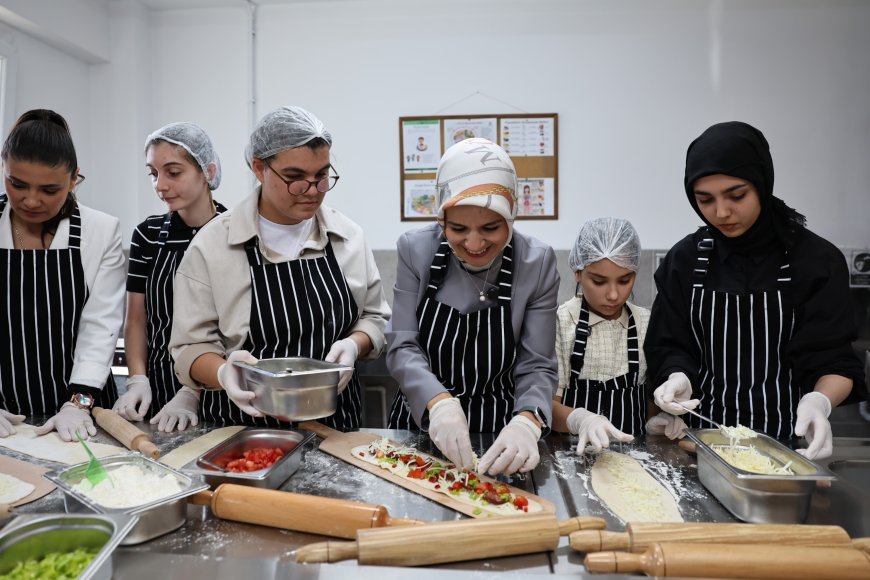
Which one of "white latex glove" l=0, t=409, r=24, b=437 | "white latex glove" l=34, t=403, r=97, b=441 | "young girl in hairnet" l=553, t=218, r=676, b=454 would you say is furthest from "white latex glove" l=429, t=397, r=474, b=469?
"white latex glove" l=0, t=409, r=24, b=437

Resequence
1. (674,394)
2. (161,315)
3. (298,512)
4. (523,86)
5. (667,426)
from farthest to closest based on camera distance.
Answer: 1. (523,86)
2. (161,315)
3. (667,426)
4. (674,394)
5. (298,512)

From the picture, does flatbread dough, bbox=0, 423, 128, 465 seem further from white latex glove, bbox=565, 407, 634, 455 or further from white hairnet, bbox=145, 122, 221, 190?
white latex glove, bbox=565, 407, 634, 455

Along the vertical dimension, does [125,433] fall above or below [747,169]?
below

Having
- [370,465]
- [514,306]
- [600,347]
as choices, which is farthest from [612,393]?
[370,465]

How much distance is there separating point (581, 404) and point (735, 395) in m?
0.55

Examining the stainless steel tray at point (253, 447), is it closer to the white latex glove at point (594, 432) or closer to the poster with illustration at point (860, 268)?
the white latex glove at point (594, 432)

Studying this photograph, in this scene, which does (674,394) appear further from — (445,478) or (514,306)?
(445,478)

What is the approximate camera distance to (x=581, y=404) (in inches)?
90.7

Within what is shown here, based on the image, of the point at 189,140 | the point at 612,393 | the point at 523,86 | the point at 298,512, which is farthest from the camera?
the point at 523,86

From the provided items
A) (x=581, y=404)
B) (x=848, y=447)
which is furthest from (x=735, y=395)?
(x=848, y=447)

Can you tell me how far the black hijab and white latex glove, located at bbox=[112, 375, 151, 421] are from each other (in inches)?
86.4

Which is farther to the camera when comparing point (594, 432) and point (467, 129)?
point (467, 129)

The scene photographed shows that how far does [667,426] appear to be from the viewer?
2080 mm

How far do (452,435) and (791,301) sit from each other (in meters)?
1.24
